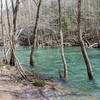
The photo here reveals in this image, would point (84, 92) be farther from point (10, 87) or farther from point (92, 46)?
point (92, 46)

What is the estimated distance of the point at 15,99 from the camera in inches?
504

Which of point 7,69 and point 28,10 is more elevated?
point 28,10

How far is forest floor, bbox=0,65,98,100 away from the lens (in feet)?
43.7

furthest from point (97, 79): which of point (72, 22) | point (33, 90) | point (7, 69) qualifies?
point (72, 22)

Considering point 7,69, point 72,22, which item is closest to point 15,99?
point 7,69

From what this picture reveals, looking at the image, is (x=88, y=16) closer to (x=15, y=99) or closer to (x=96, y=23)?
(x=96, y=23)

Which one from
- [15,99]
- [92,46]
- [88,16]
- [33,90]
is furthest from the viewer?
[88,16]

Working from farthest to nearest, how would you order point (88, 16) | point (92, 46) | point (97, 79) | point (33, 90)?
point (88, 16), point (92, 46), point (97, 79), point (33, 90)

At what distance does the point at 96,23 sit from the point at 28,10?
57.5 ft

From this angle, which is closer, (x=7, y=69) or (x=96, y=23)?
(x=7, y=69)

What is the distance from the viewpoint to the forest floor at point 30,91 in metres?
13.3

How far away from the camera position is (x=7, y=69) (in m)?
21.9

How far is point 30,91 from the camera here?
47.2 ft

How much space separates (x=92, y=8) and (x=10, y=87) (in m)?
60.9
